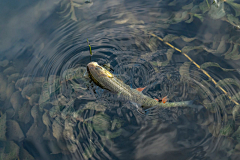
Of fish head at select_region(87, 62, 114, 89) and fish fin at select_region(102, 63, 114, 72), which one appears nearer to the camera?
fish head at select_region(87, 62, 114, 89)

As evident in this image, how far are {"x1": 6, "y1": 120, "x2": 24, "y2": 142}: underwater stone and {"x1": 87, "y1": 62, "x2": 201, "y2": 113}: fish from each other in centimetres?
223

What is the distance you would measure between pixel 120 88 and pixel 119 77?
1.56 ft

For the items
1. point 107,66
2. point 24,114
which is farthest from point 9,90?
point 107,66

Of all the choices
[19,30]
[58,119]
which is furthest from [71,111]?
[19,30]

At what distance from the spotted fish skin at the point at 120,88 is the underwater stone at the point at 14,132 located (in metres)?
2.25

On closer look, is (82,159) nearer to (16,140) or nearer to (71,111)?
(71,111)

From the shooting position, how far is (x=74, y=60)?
18.5 ft

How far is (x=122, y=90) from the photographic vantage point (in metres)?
4.75

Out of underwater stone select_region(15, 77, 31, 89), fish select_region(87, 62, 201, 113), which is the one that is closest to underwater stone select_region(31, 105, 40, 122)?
underwater stone select_region(15, 77, 31, 89)

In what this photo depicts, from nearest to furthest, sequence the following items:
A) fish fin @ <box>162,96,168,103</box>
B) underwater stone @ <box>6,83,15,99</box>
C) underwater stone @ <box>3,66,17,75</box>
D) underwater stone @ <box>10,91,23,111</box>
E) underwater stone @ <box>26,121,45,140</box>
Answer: fish fin @ <box>162,96,168,103</box>, underwater stone @ <box>26,121,45,140</box>, underwater stone @ <box>10,91,23,111</box>, underwater stone @ <box>6,83,15,99</box>, underwater stone @ <box>3,66,17,75</box>

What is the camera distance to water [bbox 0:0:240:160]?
4.35 m

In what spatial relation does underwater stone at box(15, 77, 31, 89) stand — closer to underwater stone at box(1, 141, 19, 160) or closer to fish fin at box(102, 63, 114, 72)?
underwater stone at box(1, 141, 19, 160)

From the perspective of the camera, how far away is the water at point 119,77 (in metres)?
4.35

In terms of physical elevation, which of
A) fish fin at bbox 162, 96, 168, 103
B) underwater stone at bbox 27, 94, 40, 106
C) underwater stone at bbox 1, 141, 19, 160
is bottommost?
underwater stone at bbox 1, 141, 19, 160
